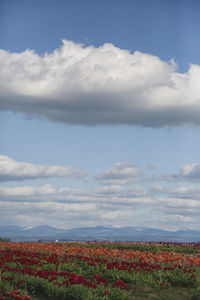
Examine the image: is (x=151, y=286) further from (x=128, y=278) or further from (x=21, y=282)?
(x=21, y=282)

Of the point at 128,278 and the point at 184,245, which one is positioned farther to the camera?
the point at 184,245

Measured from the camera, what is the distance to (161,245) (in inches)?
1129

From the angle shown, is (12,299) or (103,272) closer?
(12,299)

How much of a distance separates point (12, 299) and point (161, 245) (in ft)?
60.9

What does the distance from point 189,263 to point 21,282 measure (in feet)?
26.8

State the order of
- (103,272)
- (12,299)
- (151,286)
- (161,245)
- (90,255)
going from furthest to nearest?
1. (161,245)
2. (90,255)
3. (103,272)
4. (151,286)
5. (12,299)

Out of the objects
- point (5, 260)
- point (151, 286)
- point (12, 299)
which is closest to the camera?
point (12, 299)

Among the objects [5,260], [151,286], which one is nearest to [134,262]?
[151,286]

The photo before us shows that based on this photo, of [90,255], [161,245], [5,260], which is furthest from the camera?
[161,245]

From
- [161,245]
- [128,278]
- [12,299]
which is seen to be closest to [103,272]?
[128,278]

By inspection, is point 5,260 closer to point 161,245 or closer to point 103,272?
point 103,272

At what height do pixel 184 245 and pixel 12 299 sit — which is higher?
pixel 184 245

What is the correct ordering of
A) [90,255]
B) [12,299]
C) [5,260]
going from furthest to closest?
[90,255]
[5,260]
[12,299]

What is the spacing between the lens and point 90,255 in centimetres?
2002
